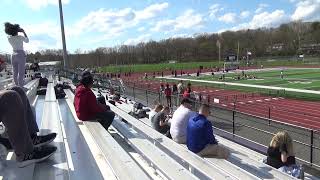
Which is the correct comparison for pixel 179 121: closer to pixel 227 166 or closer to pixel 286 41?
pixel 227 166

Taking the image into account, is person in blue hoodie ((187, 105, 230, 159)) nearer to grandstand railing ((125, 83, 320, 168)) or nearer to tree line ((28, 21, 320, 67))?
grandstand railing ((125, 83, 320, 168))

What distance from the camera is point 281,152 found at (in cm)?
630

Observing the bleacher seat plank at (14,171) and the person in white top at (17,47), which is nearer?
the bleacher seat plank at (14,171)

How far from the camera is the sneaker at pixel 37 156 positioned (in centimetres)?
397

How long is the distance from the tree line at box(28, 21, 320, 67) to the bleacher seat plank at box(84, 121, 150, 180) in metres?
123

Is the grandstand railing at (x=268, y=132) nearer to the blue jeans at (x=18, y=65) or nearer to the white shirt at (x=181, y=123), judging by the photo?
the white shirt at (x=181, y=123)

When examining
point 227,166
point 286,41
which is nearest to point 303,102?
point 227,166

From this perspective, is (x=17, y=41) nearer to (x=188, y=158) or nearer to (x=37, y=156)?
(x=37, y=156)

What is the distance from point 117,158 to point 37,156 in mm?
791

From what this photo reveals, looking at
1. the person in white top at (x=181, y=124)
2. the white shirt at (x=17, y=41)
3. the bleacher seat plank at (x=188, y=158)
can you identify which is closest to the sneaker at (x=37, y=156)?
the bleacher seat plank at (x=188, y=158)

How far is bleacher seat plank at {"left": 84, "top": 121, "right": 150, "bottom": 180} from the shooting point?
3787mm

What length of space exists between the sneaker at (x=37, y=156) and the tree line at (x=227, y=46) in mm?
124267

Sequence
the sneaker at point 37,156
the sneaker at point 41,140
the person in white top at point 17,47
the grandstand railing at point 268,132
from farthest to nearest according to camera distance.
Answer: the grandstand railing at point 268,132 < the person in white top at point 17,47 < the sneaker at point 41,140 < the sneaker at point 37,156

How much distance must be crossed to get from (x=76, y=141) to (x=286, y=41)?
144 metres
